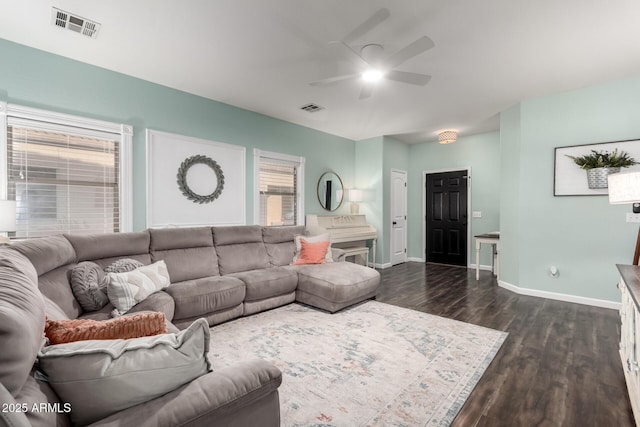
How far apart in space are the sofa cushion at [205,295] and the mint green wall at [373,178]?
3502mm

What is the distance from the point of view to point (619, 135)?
138 inches

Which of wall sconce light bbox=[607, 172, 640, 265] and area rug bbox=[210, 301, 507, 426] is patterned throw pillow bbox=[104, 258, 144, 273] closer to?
area rug bbox=[210, 301, 507, 426]

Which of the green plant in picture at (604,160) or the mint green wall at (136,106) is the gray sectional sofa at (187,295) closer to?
the mint green wall at (136,106)

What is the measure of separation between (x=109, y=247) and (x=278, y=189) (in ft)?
8.76

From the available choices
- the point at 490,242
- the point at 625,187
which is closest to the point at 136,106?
the point at 625,187

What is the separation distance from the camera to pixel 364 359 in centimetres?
236

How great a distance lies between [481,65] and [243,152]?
319 centimetres

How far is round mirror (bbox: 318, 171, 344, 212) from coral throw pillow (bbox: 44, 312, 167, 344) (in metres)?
4.60

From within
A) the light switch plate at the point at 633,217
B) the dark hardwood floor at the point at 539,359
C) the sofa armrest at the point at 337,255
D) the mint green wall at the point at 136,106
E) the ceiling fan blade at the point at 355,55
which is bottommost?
the dark hardwood floor at the point at 539,359

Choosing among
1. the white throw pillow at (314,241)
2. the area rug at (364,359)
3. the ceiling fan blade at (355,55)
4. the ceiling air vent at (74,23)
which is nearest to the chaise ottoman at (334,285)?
the area rug at (364,359)

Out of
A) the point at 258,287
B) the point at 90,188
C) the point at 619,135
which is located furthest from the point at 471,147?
the point at 90,188

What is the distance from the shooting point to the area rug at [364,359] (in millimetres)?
1771

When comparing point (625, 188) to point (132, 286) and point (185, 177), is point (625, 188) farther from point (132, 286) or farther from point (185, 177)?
point (185, 177)

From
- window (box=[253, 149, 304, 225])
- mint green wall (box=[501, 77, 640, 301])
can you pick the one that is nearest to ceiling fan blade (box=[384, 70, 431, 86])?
mint green wall (box=[501, 77, 640, 301])
